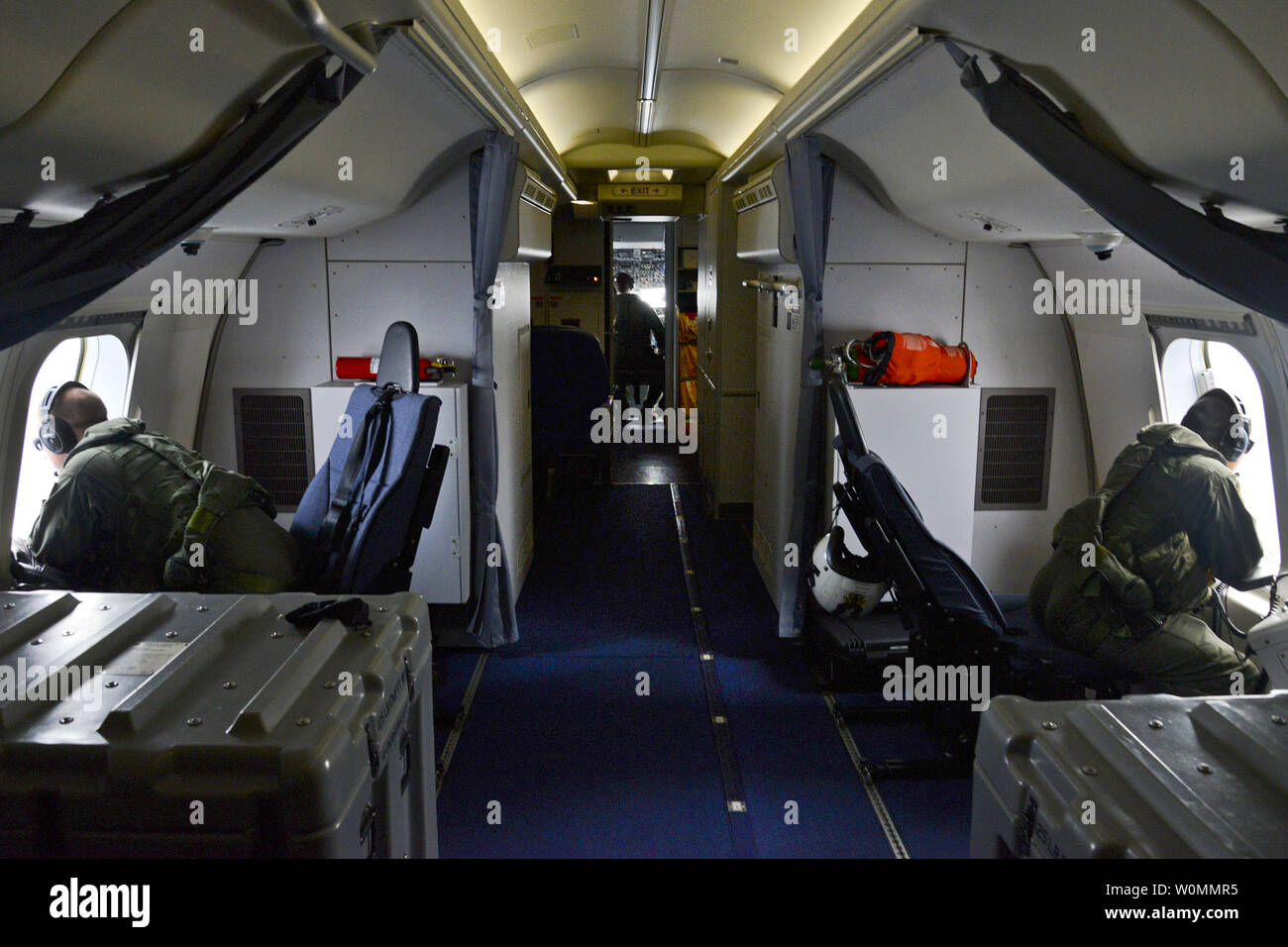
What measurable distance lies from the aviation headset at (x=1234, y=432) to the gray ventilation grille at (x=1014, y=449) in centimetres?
118

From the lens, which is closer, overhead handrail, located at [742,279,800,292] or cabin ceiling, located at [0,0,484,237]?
cabin ceiling, located at [0,0,484,237]

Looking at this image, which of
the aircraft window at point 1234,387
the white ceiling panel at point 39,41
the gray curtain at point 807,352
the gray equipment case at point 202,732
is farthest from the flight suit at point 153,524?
the aircraft window at point 1234,387

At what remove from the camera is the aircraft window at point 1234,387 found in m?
5.04

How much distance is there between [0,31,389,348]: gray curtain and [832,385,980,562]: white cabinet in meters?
3.43

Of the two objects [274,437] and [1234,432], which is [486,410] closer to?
[274,437]

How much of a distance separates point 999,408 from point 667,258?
695 centimetres

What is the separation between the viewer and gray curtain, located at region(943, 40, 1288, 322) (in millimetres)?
2068

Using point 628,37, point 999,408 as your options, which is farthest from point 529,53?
point 999,408

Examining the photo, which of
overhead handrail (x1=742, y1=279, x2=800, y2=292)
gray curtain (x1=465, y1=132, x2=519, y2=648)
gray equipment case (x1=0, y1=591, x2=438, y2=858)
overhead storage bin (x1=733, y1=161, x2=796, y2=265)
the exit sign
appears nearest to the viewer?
gray equipment case (x1=0, y1=591, x2=438, y2=858)

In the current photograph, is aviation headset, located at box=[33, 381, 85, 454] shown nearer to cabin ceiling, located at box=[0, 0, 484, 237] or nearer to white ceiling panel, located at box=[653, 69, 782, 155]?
cabin ceiling, located at box=[0, 0, 484, 237]

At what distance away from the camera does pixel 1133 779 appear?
1.32 metres

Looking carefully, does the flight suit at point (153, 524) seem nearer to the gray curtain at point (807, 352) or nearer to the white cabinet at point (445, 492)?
the white cabinet at point (445, 492)

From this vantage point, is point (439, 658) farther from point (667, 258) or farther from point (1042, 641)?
point (667, 258)

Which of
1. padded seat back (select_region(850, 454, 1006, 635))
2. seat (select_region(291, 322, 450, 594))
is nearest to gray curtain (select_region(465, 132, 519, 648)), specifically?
seat (select_region(291, 322, 450, 594))
